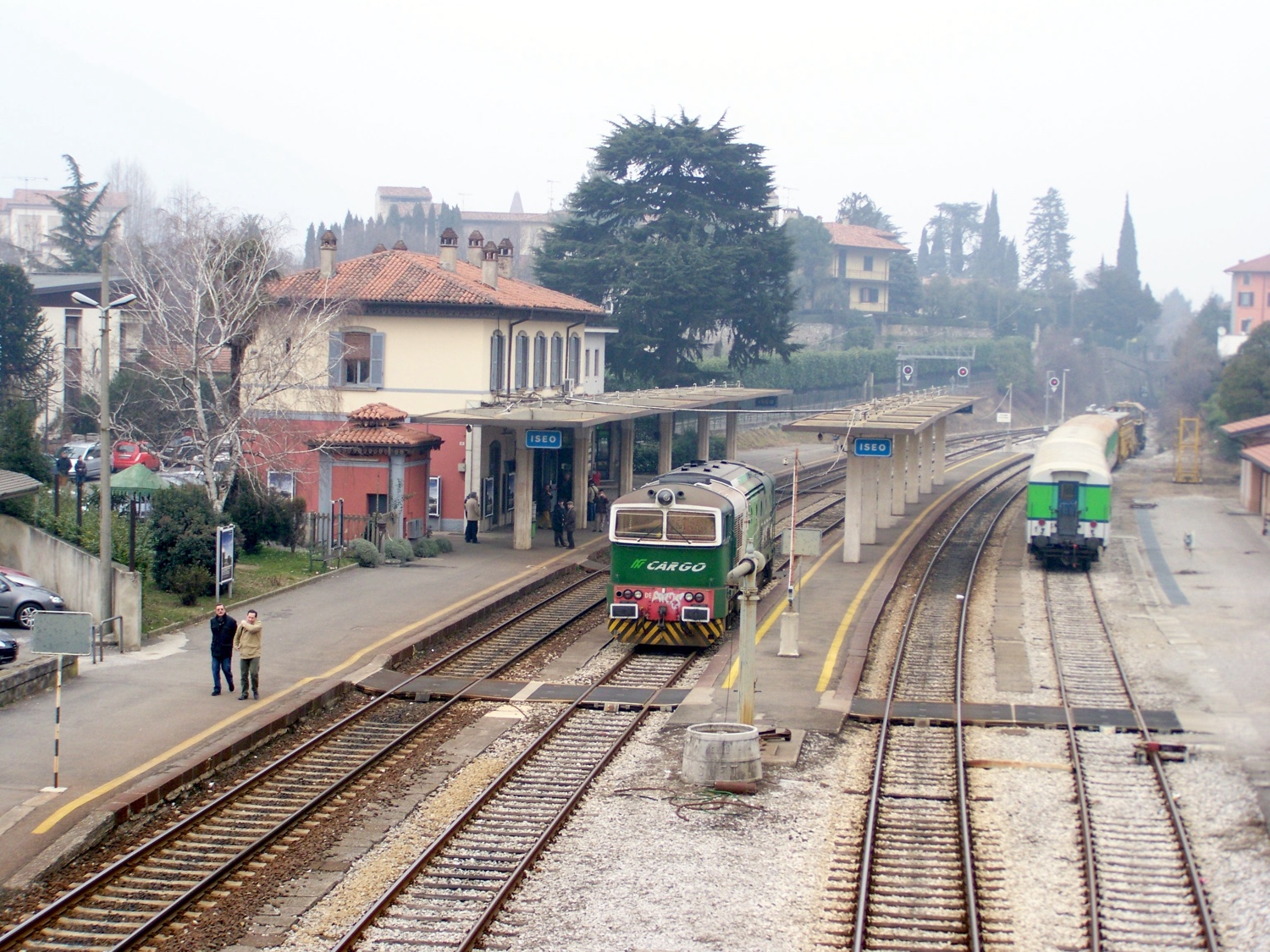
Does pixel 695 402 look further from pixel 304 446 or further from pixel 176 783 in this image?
pixel 176 783

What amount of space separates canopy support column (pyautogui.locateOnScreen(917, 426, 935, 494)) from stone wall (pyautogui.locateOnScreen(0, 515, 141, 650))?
3043cm

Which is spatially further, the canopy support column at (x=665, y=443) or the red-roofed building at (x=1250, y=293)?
the red-roofed building at (x=1250, y=293)

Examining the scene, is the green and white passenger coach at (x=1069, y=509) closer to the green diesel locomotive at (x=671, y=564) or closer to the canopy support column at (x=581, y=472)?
the green diesel locomotive at (x=671, y=564)

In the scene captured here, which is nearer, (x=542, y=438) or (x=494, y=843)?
(x=494, y=843)

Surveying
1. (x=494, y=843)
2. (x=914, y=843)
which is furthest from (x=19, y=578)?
(x=914, y=843)

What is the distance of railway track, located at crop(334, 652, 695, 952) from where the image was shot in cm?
1008

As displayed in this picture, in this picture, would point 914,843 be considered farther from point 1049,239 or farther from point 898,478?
point 1049,239

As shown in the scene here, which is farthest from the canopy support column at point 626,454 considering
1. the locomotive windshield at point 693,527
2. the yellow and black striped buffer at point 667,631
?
the locomotive windshield at point 693,527

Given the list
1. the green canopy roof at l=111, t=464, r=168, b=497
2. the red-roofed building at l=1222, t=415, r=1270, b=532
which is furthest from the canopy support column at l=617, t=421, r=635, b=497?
the red-roofed building at l=1222, t=415, r=1270, b=532

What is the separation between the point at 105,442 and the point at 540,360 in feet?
69.5

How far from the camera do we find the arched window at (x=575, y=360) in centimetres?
4203

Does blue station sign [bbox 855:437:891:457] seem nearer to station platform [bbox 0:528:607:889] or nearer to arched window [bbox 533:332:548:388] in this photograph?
station platform [bbox 0:528:607:889]

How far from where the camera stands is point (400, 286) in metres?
34.8

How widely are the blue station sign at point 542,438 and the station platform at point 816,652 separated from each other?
614 cm
